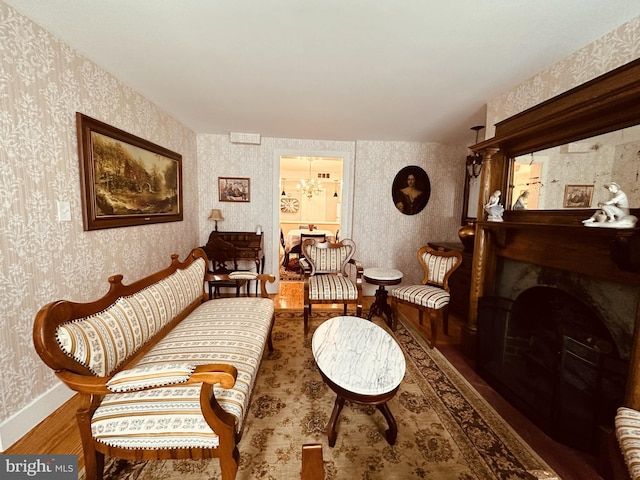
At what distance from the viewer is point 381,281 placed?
2.82 metres

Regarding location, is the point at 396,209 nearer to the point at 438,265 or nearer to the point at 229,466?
the point at 438,265

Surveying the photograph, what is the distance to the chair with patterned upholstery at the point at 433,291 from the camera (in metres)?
2.52

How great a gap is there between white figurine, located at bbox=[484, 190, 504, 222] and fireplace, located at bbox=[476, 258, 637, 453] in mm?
408

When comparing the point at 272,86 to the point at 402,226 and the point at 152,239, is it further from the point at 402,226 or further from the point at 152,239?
the point at 402,226

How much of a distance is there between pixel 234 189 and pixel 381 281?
2.74m

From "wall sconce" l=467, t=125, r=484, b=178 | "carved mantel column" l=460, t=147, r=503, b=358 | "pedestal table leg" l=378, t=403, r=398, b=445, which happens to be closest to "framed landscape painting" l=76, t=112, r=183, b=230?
"pedestal table leg" l=378, t=403, r=398, b=445

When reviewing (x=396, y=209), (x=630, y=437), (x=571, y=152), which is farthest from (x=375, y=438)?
(x=396, y=209)

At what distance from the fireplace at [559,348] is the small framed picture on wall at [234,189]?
3.50m

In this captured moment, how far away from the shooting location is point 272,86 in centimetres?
224

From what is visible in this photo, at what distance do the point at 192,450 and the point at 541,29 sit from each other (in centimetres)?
291

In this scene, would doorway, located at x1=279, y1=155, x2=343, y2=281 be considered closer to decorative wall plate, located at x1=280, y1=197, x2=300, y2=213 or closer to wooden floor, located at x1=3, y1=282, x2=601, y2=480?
decorative wall plate, located at x1=280, y1=197, x2=300, y2=213

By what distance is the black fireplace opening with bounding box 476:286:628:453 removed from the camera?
1396 mm

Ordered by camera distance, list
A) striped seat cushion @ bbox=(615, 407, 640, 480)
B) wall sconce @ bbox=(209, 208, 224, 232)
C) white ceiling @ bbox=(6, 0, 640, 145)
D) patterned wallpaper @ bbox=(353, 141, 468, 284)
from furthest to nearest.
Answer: patterned wallpaper @ bbox=(353, 141, 468, 284)
wall sconce @ bbox=(209, 208, 224, 232)
white ceiling @ bbox=(6, 0, 640, 145)
striped seat cushion @ bbox=(615, 407, 640, 480)

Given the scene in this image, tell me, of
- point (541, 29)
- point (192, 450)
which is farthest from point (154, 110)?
point (541, 29)
